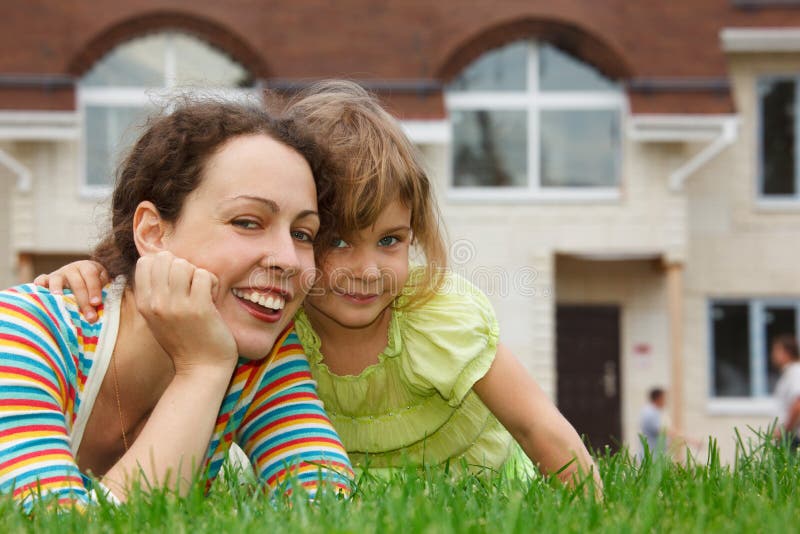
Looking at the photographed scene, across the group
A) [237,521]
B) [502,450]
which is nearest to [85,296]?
[237,521]

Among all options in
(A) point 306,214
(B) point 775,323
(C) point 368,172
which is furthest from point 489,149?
(A) point 306,214

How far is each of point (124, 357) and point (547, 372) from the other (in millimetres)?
13985

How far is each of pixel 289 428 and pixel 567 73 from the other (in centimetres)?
1519

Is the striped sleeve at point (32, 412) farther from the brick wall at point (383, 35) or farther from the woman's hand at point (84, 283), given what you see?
the brick wall at point (383, 35)

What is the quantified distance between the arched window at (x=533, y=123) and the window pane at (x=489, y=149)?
17 millimetres

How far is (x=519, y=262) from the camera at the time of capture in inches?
671

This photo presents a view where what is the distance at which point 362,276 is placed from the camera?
380 centimetres

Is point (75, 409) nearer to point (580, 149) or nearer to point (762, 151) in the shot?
point (580, 149)

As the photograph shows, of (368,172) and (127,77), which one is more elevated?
(127,77)

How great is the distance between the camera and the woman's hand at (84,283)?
3.18 m

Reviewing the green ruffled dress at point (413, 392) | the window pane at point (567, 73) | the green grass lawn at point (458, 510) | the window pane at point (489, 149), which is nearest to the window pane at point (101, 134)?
the window pane at point (489, 149)

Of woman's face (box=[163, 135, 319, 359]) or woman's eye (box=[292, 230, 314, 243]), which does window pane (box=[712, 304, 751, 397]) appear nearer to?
woman's eye (box=[292, 230, 314, 243])

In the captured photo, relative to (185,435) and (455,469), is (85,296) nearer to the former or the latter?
(185,435)

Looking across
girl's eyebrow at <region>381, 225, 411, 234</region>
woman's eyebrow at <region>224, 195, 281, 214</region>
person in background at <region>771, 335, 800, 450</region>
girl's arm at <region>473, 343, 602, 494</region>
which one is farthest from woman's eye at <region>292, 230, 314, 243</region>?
person in background at <region>771, 335, 800, 450</region>
